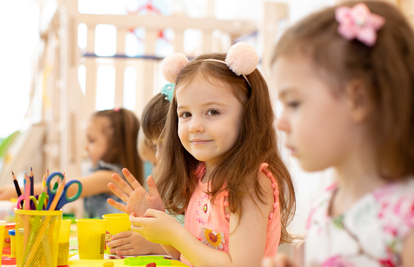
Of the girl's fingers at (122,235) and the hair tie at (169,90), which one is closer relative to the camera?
the girl's fingers at (122,235)

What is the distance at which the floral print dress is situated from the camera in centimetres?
51

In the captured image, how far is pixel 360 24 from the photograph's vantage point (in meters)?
0.50

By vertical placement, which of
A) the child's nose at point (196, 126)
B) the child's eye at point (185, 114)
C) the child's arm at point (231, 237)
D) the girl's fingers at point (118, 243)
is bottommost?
the girl's fingers at point (118, 243)

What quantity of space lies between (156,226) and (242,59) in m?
0.41

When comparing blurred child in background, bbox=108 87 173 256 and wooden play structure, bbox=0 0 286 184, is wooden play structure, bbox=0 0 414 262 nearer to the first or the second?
wooden play structure, bbox=0 0 286 184

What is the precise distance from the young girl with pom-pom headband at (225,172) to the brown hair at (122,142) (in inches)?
34.3

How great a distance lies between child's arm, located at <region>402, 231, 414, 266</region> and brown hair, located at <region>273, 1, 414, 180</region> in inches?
2.9

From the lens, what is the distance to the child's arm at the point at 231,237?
2.69 ft

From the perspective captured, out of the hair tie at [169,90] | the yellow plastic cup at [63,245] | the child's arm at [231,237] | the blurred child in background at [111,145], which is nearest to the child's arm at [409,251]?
the child's arm at [231,237]

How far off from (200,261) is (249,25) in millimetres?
2246

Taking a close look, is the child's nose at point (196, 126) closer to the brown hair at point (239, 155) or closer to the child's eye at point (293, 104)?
the brown hair at point (239, 155)

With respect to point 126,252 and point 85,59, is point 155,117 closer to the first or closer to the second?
point 126,252

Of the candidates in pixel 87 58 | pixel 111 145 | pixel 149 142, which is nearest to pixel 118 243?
pixel 149 142

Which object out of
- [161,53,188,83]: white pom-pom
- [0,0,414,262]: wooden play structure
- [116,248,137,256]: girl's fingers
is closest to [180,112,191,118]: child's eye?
[161,53,188,83]: white pom-pom
